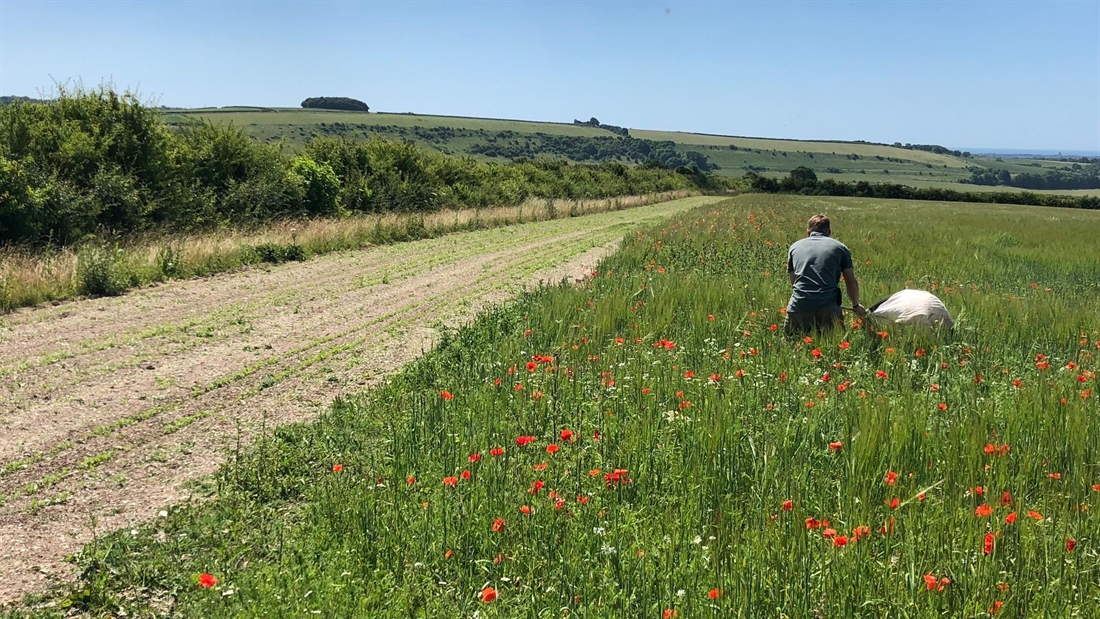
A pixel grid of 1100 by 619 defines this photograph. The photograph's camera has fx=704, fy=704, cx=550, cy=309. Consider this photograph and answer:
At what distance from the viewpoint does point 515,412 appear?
537 cm

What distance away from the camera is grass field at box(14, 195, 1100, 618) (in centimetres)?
310

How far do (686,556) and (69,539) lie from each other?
366cm

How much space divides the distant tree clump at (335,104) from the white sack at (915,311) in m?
147

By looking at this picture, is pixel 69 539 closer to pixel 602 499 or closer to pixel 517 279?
pixel 602 499

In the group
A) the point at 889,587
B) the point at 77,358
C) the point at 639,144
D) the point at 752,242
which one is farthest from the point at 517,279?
the point at 639,144

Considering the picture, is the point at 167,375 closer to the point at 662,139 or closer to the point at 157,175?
the point at 157,175

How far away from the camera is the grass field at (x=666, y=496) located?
310cm

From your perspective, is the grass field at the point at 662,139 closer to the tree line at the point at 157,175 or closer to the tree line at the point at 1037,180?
the tree line at the point at 1037,180

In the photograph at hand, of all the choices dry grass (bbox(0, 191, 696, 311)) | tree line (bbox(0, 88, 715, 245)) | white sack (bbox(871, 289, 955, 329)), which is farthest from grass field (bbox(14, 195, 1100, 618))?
tree line (bbox(0, 88, 715, 245))

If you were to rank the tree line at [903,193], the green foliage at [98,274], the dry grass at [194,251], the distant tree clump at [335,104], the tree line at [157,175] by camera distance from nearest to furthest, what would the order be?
the dry grass at [194,251] < the green foliage at [98,274] < the tree line at [157,175] < the tree line at [903,193] < the distant tree clump at [335,104]

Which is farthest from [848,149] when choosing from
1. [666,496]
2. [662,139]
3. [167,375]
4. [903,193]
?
[666,496]

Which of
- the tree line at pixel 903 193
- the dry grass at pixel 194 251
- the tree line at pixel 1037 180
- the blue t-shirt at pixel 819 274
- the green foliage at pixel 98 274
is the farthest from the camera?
the tree line at pixel 1037 180

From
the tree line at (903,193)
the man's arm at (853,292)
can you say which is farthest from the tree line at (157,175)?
the tree line at (903,193)

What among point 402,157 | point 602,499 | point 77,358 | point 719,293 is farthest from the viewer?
point 402,157
